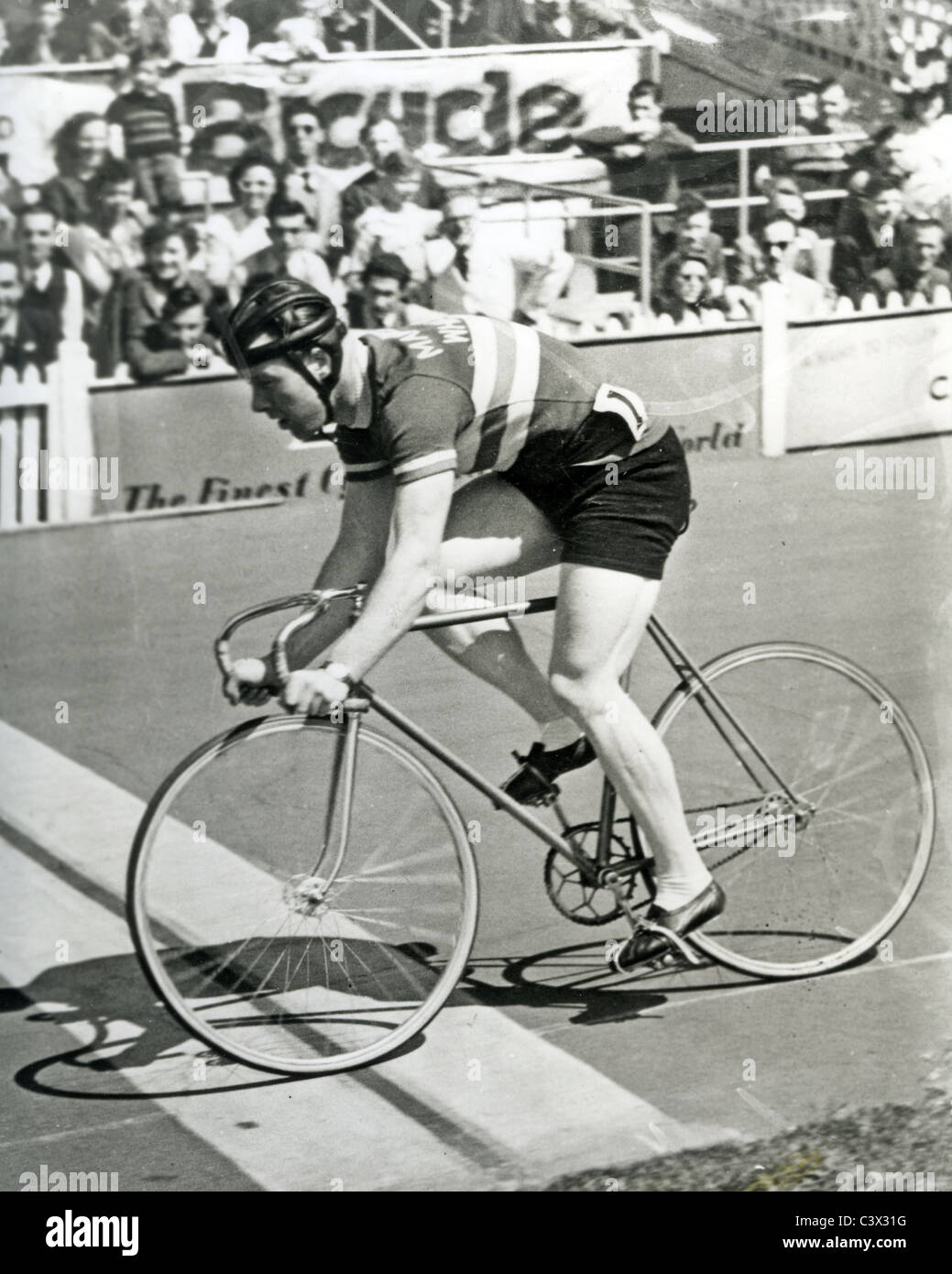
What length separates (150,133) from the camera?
4172 millimetres

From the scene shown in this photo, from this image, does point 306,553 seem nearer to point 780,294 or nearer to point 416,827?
point 416,827

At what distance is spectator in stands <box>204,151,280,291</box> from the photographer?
421 cm

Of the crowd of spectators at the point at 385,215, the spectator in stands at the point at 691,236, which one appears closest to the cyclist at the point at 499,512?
the crowd of spectators at the point at 385,215

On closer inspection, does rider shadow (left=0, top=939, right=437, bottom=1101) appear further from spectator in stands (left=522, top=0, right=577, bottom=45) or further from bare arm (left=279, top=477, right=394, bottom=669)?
spectator in stands (left=522, top=0, right=577, bottom=45)

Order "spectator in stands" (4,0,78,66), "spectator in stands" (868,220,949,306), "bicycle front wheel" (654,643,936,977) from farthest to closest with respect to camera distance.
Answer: "bicycle front wheel" (654,643,936,977) < "spectator in stands" (868,220,949,306) < "spectator in stands" (4,0,78,66)

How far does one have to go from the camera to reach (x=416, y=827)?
14.6 feet

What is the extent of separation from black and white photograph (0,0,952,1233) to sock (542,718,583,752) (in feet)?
0.03

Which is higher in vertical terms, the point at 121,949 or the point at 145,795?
the point at 145,795

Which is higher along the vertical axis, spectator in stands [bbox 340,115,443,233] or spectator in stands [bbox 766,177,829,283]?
spectator in stands [bbox 340,115,443,233]

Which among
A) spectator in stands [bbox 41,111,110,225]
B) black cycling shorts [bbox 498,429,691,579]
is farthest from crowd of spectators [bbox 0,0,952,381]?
black cycling shorts [bbox 498,429,691,579]

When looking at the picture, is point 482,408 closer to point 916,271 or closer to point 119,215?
point 119,215

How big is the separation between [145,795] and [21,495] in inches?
30.4

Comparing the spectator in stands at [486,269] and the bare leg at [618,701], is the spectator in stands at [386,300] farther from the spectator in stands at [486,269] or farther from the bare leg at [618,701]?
the bare leg at [618,701]
